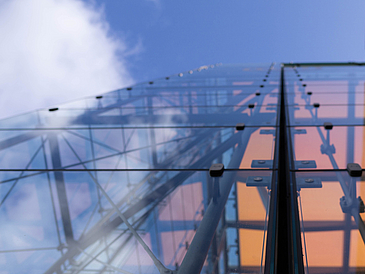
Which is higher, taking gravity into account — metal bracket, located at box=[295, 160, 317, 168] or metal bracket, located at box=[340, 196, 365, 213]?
metal bracket, located at box=[295, 160, 317, 168]

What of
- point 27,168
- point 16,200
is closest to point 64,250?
point 16,200

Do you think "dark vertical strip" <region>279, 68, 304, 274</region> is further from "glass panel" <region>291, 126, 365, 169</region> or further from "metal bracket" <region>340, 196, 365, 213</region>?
"metal bracket" <region>340, 196, 365, 213</region>

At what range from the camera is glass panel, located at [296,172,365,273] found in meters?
1.76

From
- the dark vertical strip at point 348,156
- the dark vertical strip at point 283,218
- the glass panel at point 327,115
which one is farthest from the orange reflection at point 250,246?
the glass panel at point 327,115

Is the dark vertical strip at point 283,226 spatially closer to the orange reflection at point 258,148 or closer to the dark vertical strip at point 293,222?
the dark vertical strip at point 293,222

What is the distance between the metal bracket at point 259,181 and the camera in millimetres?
2619

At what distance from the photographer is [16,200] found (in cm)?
290

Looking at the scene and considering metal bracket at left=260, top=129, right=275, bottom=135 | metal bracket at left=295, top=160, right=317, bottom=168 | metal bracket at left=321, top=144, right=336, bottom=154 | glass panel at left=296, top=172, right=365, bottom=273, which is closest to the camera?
glass panel at left=296, top=172, right=365, bottom=273

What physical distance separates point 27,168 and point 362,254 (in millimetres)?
3273

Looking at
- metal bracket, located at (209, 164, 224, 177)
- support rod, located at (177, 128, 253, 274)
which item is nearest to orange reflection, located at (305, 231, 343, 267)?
support rod, located at (177, 128, 253, 274)

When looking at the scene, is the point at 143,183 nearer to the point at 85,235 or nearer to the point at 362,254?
the point at 85,235

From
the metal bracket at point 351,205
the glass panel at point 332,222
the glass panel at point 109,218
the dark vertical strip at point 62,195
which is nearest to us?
the glass panel at point 332,222

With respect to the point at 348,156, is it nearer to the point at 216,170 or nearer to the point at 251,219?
the point at 216,170

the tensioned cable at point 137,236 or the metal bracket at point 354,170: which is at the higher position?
the metal bracket at point 354,170
